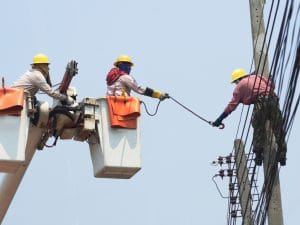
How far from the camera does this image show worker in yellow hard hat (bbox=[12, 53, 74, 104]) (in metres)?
10.4

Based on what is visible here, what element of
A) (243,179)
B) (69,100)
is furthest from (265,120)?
(243,179)

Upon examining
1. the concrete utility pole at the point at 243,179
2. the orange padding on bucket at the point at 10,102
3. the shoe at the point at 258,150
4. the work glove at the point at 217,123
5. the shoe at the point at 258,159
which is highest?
the orange padding on bucket at the point at 10,102

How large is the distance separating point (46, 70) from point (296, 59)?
377 centimetres

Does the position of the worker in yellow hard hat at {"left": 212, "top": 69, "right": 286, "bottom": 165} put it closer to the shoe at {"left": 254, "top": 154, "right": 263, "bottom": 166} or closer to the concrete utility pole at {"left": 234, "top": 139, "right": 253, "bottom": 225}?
the shoe at {"left": 254, "top": 154, "right": 263, "bottom": 166}

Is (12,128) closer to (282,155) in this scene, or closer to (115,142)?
(115,142)

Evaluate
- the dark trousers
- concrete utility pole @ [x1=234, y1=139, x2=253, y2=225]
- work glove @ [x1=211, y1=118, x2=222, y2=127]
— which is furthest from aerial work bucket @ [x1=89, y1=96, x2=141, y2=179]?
concrete utility pole @ [x1=234, y1=139, x2=253, y2=225]

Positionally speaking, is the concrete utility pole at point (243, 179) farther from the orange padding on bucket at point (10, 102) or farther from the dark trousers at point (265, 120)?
the orange padding on bucket at point (10, 102)

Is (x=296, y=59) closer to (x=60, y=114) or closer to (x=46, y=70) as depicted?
(x=60, y=114)

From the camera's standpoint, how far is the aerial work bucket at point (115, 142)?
33.8 ft

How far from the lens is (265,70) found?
1105cm

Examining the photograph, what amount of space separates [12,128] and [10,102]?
301 millimetres

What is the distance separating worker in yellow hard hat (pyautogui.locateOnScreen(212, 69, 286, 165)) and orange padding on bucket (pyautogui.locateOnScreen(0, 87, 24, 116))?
2865 mm

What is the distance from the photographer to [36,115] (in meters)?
10.2

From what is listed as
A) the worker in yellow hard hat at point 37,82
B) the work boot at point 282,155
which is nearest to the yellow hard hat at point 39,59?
the worker in yellow hard hat at point 37,82
